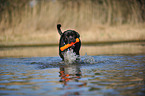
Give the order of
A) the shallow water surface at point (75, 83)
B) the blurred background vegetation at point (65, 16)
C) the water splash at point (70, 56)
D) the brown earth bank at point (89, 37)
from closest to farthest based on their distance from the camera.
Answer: the shallow water surface at point (75, 83) → the water splash at point (70, 56) → the brown earth bank at point (89, 37) → the blurred background vegetation at point (65, 16)

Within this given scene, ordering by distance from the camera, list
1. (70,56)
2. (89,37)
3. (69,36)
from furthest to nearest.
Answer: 1. (89,37)
2. (69,36)
3. (70,56)

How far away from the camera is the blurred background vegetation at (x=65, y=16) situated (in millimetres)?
48031

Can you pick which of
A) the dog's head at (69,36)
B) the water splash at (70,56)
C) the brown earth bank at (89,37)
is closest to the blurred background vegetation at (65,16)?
the brown earth bank at (89,37)

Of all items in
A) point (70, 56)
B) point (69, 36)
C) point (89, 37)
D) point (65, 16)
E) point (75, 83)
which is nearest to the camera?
point (75, 83)

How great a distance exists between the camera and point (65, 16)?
181 ft

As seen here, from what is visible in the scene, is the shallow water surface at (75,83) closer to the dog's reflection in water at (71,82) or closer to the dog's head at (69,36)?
the dog's reflection in water at (71,82)

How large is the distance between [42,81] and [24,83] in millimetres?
506

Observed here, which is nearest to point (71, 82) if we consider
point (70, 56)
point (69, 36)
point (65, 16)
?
point (70, 56)

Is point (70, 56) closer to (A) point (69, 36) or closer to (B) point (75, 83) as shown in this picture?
(A) point (69, 36)

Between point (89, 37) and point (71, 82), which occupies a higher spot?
point (89, 37)

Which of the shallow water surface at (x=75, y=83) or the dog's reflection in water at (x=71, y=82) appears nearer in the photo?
the shallow water surface at (x=75, y=83)

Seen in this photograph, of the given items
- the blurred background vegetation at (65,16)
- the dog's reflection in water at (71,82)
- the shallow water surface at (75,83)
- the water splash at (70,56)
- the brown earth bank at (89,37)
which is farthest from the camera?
the blurred background vegetation at (65,16)

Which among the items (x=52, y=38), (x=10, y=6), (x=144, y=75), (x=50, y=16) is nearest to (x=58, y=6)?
(x=50, y=16)

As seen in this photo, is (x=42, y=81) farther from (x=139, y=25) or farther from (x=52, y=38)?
(x=139, y=25)
